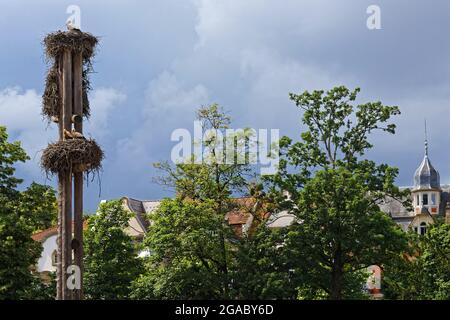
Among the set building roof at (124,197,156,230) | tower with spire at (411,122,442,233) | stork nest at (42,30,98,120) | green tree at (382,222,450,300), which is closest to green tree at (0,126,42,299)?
stork nest at (42,30,98,120)

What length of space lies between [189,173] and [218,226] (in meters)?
2.83

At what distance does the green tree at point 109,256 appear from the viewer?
37.8 meters

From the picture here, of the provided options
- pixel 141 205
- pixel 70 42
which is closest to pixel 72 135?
pixel 70 42

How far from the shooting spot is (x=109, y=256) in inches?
1551

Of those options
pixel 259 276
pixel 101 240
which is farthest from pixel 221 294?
pixel 101 240

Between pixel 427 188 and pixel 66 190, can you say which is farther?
pixel 427 188

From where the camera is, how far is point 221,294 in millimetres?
34375

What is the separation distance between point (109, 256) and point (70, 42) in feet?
57.4

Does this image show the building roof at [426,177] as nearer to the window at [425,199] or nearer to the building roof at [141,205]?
the window at [425,199]

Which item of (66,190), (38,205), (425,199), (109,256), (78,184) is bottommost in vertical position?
(109,256)

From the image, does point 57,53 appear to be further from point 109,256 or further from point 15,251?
point 109,256

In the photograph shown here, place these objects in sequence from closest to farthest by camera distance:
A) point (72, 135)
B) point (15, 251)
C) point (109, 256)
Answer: point (72, 135)
point (15, 251)
point (109, 256)
